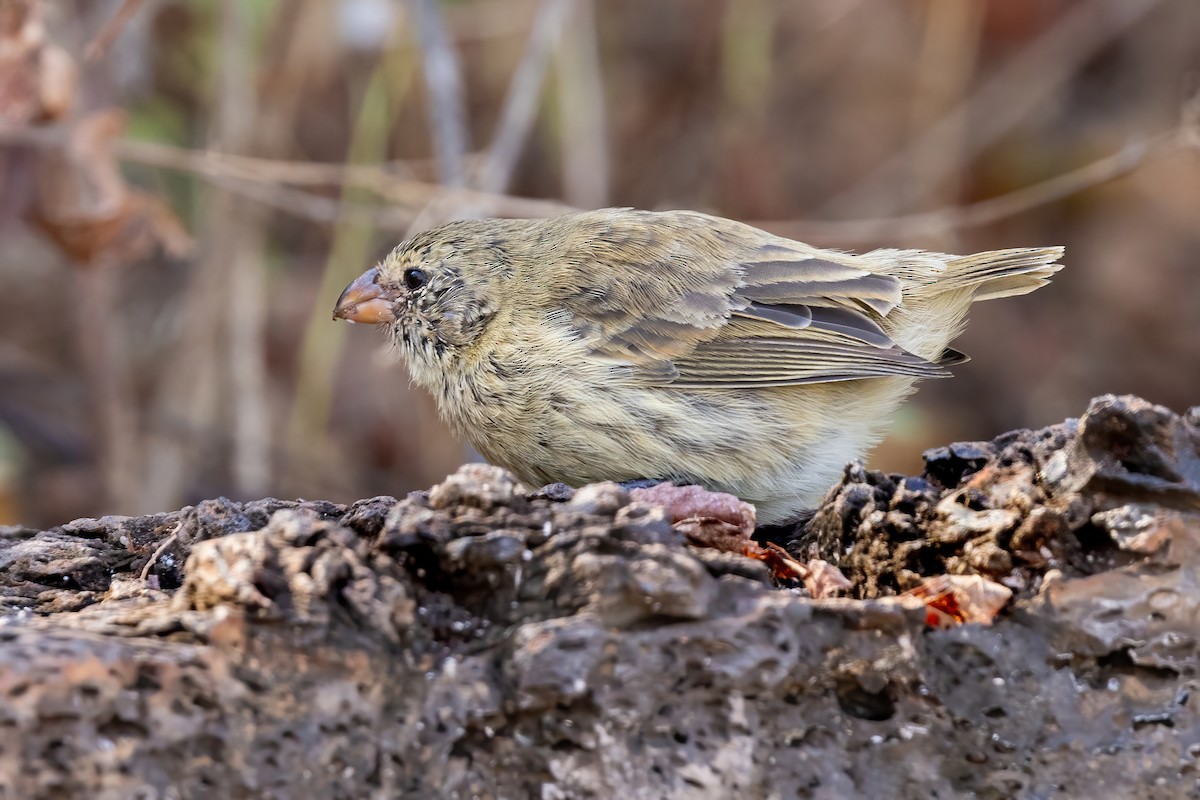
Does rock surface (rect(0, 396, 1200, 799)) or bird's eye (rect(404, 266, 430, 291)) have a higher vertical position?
bird's eye (rect(404, 266, 430, 291))

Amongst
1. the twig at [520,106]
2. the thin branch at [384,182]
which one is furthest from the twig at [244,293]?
the twig at [520,106]

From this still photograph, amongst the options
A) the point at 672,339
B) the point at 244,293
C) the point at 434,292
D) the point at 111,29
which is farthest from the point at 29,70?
the point at 672,339

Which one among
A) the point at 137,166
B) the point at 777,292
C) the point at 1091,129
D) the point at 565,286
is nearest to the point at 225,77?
the point at 137,166

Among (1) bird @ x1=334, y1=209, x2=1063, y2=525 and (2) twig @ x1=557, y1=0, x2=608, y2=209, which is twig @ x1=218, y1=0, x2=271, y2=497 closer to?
(2) twig @ x1=557, y1=0, x2=608, y2=209

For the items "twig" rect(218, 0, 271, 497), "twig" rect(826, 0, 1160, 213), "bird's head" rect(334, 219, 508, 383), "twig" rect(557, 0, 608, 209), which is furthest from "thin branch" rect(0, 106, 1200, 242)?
"twig" rect(826, 0, 1160, 213)

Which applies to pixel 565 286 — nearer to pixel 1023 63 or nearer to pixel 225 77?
pixel 225 77

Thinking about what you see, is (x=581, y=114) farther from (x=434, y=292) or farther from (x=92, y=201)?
(x=434, y=292)
